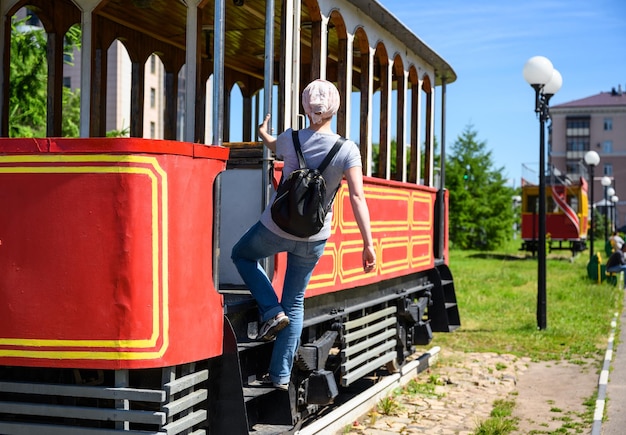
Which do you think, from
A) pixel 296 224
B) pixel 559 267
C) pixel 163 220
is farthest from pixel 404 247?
pixel 559 267

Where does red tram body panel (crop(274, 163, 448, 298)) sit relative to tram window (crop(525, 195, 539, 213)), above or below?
below

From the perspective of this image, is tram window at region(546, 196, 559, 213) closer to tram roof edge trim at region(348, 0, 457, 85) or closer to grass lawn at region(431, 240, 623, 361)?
grass lawn at region(431, 240, 623, 361)

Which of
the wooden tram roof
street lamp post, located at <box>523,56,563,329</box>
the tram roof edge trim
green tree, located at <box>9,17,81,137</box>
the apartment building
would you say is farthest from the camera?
the apartment building

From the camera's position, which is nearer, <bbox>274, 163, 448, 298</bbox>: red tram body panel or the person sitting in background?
<bbox>274, 163, 448, 298</bbox>: red tram body panel

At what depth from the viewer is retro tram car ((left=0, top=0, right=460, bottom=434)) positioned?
4656 millimetres

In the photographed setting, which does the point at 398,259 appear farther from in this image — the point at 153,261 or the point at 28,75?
the point at 28,75

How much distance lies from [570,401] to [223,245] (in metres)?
4.75

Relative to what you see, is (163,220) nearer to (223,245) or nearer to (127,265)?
(127,265)

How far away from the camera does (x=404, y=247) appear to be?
970 cm

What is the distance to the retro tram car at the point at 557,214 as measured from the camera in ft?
128

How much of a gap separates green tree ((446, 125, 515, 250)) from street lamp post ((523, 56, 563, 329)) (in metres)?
38.4

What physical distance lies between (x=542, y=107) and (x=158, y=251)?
11363 millimetres

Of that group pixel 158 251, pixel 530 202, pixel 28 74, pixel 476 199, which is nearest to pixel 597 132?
pixel 476 199

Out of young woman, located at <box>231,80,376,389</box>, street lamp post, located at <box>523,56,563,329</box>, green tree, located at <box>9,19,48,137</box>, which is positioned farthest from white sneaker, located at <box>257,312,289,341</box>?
green tree, located at <box>9,19,48,137</box>
